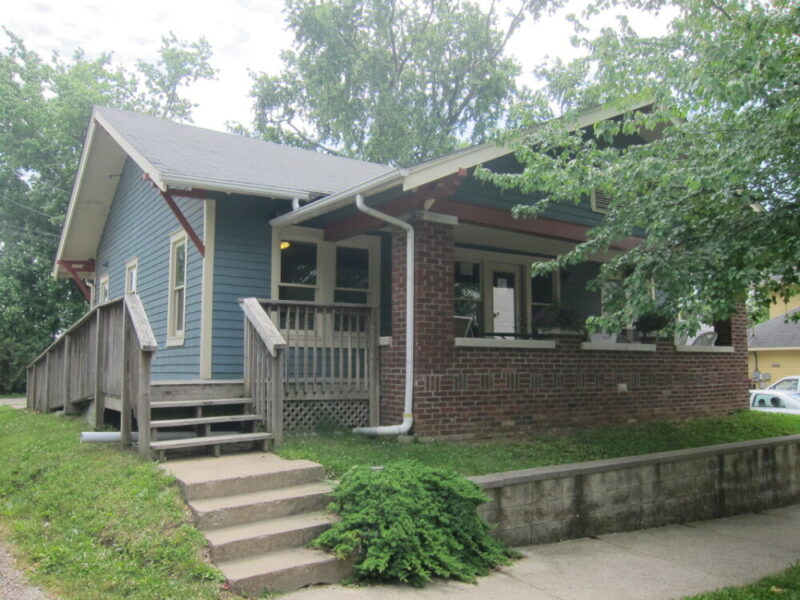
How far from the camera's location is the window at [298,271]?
925cm

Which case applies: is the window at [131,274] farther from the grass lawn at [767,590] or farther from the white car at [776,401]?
the white car at [776,401]

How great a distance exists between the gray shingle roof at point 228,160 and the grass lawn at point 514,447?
3322 millimetres

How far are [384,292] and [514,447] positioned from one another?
3134 mm

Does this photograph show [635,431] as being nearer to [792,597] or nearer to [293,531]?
[792,597]

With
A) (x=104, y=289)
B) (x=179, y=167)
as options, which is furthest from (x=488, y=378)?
(x=104, y=289)

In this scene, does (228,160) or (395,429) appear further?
(228,160)

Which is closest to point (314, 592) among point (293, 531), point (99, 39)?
point (293, 531)

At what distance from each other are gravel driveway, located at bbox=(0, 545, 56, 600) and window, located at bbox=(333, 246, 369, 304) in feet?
18.1

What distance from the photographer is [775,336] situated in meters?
26.7

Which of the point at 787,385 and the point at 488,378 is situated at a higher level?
the point at 488,378

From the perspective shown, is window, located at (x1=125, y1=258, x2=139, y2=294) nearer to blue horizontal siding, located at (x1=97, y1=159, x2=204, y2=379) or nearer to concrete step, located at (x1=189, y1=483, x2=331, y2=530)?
blue horizontal siding, located at (x1=97, y1=159, x2=204, y2=379)

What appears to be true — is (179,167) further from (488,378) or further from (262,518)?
(262,518)

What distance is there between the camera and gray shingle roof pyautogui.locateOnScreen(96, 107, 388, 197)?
851 centimetres

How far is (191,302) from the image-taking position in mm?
9117
